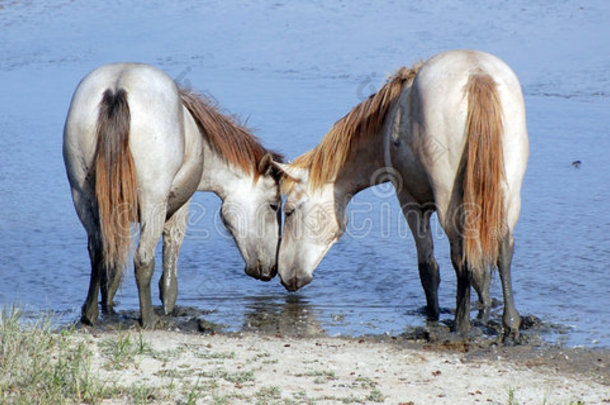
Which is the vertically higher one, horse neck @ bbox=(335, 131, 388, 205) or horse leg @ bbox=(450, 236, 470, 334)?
horse neck @ bbox=(335, 131, 388, 205)

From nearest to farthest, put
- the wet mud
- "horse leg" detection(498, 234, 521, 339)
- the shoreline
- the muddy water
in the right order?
the shoreline → the wet mud → "horse leg" detection(498, 234, 521, 339) → the muddy water

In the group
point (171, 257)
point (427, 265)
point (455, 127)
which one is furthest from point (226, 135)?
point (455, 127)

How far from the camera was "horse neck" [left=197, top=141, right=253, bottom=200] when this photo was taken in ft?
21.5

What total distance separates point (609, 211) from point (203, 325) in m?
4.11

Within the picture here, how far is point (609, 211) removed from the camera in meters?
8.23

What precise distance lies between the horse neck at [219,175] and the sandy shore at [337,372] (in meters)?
1.47

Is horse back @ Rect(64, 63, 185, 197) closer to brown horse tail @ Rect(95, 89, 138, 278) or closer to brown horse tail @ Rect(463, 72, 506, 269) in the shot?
brown horse tail @ Rect(95, 89, 138, 278)

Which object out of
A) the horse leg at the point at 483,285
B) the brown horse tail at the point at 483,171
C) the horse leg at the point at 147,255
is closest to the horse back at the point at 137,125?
the horse leg at the point at 147,255

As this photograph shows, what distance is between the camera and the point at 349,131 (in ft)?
20.8

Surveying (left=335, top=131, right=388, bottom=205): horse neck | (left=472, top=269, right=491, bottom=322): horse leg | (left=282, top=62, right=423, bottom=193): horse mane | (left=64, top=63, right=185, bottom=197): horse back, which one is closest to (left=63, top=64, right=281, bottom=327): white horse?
(left=64, top=63, right=185, bottom=197): horse back

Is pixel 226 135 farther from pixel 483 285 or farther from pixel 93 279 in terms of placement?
pixel 483 285

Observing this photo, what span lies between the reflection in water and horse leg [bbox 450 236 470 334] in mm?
864

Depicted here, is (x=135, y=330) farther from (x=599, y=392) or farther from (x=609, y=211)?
(x=609, y=211)

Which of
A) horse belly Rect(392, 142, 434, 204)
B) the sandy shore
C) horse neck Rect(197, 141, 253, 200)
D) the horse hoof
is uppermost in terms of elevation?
horse belly Rect(392, 142, 434, 204)
